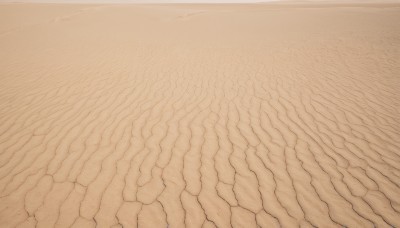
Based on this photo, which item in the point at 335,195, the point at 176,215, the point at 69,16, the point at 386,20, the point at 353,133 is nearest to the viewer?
the point at 176,215

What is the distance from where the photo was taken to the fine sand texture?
2807 millimetres

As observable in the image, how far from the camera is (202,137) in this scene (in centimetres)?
401

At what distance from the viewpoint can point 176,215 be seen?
2734mm

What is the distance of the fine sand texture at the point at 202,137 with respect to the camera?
2807mm

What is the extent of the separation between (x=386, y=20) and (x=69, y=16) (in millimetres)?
19231

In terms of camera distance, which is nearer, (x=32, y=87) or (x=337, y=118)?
(x=337, y=118)

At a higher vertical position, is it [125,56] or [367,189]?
[367,189]

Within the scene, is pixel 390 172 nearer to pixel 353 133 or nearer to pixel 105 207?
pixel 353 133

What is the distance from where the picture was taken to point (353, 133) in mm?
4082

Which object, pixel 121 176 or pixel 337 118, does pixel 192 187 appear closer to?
pixel 121 176

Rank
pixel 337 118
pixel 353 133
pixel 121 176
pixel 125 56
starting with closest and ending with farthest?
pixel 121 176, pixel 353 133, pixel 337 118, pixel 125 56

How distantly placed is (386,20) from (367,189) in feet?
44.5

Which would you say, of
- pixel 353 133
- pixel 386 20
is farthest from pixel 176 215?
pixel 386 20

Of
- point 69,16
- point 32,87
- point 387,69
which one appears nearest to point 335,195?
point 387,69
